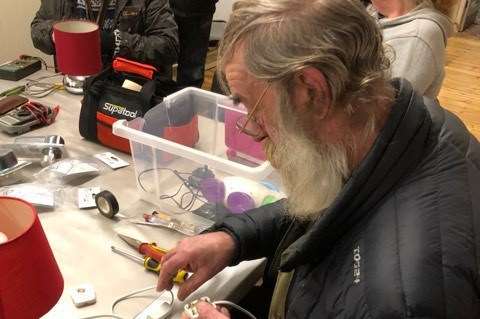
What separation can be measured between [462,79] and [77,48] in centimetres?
381

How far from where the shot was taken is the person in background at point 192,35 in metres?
2.95

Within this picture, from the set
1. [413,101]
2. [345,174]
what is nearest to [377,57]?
[413,101]

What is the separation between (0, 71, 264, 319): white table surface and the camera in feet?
3.67

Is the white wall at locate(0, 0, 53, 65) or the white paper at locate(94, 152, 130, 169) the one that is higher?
the white paper at locate(94, 152, 130, 169)

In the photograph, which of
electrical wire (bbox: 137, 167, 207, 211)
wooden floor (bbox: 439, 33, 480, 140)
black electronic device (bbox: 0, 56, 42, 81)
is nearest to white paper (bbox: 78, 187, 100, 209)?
electrical wire (bbox: 137, 167, 207, 211)

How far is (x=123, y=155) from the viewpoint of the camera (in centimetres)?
165

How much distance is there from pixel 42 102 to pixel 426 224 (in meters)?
1.49

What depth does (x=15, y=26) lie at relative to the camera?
342 cm

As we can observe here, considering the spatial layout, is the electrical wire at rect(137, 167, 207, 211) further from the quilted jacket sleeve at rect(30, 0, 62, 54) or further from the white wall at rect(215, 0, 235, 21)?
the white wall at rect(215, 0, 235, 21)

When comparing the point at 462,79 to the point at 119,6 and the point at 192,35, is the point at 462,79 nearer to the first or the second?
the point at 192,35

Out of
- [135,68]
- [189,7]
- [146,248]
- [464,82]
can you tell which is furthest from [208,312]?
[464,82]

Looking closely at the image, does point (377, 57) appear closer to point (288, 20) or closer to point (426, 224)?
point (288, 20)

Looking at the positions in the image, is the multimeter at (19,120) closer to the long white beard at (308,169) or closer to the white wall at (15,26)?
the long white beard at (308,169)

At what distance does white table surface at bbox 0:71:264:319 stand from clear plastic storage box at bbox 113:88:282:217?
91 mm
